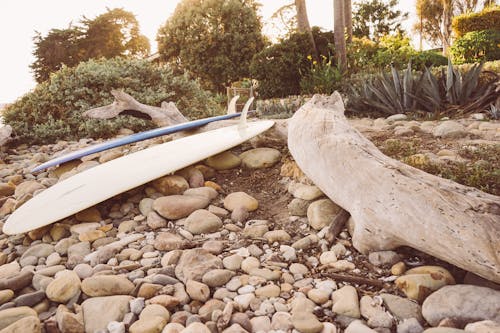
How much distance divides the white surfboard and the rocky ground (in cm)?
10

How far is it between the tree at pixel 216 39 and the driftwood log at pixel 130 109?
1206 centimetres

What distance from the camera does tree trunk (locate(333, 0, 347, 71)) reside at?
9.30 metres

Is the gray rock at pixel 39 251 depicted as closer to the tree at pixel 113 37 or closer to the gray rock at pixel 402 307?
the gray rock at pixel 402 307

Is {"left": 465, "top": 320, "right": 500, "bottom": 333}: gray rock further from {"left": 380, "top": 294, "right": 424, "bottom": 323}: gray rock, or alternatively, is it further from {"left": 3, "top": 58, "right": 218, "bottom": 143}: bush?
{"left": 3, "top": 58, "right": 218, "bottom": 143}: bush

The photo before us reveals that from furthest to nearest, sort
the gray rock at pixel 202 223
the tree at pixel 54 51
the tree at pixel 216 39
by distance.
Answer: the tree at pixel 54 51 → the tree at pixel 216 39 → the gray rock at pixel 202 223

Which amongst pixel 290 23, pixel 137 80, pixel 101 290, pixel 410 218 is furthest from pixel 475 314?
pixel 290 23

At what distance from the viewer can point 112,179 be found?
2385mm

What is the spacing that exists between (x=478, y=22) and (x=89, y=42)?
18.6 meters

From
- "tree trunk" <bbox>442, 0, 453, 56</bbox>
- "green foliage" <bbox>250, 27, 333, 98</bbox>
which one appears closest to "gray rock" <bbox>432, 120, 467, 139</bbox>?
"green foliage" <bbox>250, 27, 333, 98</bbox>

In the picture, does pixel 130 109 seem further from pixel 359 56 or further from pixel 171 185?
pixel 359 56

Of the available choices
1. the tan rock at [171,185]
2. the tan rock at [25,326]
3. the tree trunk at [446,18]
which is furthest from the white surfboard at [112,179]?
the tree trunk at [446,18]

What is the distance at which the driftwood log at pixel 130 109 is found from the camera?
4.47 metres

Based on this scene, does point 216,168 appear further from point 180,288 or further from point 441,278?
point 441,278

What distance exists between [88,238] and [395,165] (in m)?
1.64
